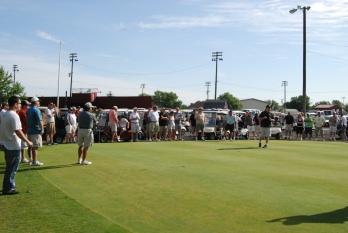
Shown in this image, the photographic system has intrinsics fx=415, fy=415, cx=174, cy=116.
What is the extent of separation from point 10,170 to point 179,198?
3.53 metres

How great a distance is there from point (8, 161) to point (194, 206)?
158 inches

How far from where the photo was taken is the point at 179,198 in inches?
312

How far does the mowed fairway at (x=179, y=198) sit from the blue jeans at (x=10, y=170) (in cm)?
30

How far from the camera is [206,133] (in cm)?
2814

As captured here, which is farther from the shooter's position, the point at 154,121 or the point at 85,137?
the point at 154,121

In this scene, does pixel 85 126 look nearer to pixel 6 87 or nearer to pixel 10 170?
pixel 10 170

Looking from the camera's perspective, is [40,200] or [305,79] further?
[305,79]

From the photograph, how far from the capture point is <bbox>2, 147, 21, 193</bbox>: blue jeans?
8328 millimetres

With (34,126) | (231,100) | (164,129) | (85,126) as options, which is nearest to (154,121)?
(164,129)

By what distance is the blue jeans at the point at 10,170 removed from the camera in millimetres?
8328

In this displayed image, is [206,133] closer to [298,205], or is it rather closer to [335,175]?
[335,175]

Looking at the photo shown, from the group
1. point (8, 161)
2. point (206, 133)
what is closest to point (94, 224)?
point (8, 161)

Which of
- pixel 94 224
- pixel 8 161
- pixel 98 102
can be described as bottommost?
pixel 94 224

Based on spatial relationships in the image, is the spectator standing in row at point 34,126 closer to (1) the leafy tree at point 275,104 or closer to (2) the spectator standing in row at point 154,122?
(2) the spectator standing in row at point 154,122
